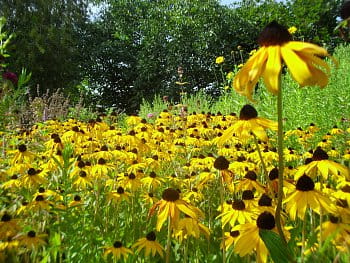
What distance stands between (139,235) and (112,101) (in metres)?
16.4

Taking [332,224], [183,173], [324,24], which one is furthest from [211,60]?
[332,224]

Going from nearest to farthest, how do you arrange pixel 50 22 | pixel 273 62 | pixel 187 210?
pixel 273 62 → pixel 187 210 → pixel 50 22

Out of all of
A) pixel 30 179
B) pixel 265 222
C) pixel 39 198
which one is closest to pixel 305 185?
pixel 265 222

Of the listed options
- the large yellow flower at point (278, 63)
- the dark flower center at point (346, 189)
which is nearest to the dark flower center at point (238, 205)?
the dark flower center at point (346, 189)

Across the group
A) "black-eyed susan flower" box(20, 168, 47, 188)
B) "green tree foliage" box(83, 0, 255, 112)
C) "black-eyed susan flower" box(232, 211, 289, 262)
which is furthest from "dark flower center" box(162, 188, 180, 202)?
"green tree foliage" box(83, 0, 255, 112)

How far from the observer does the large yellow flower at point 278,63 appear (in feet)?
2.41

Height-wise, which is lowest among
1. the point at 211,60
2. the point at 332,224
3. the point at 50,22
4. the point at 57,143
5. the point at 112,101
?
the point at 332,224

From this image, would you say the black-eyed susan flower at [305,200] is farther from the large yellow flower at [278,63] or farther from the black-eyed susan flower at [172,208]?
the large yellow flower at [278,63]

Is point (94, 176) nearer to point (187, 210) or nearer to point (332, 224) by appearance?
point (187, 210)

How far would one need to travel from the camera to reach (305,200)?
125 centimetres

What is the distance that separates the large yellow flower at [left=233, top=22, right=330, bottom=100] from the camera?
73 centimetres

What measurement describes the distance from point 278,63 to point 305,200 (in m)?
0.64

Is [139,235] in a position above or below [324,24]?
below

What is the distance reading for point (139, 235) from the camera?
2.24 m
